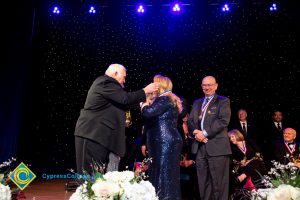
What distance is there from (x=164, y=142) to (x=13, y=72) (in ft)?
11.2

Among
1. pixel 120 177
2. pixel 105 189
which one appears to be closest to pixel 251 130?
pixel 120 177

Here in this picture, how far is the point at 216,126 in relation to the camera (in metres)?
4.25

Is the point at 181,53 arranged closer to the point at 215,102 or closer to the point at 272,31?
the point at 272,31

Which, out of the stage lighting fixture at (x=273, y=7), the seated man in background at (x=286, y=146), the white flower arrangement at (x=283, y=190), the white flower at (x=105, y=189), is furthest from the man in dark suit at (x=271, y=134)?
the white flower at (x=105, y=189)

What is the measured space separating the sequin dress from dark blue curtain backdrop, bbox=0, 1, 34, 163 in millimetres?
3181

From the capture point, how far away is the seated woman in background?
14.7ft

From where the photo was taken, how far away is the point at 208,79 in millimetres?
4438

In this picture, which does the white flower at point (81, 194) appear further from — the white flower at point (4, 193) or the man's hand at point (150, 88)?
the man's hand at point (150, 88)

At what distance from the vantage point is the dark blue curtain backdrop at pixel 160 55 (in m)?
7.38

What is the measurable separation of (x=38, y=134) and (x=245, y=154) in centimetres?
485

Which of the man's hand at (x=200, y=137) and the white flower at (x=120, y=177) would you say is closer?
the white flower at (x=120, y=177)

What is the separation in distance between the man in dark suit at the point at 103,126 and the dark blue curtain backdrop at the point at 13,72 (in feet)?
10.6

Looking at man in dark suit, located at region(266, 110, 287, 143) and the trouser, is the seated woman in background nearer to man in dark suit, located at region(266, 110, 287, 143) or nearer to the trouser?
man in dark suit, located at region(266, 110, 287, 143)

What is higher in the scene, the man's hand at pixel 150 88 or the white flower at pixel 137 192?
the man's hand at pixel 150 88
